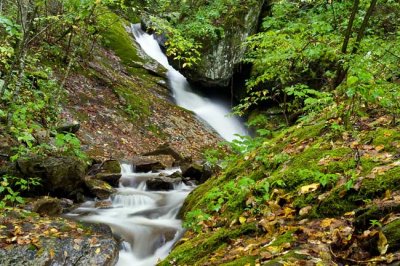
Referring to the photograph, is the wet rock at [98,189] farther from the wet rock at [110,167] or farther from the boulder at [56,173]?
the wet rock at [110,167]

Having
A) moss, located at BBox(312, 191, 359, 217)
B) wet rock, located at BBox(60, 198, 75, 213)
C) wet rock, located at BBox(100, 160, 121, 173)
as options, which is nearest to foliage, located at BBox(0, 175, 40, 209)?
wet rock, located at BBox(60, 198, 75, 213)

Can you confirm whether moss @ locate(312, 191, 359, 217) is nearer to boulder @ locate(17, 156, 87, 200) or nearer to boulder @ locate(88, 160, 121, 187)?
boulder @ locate(17, 156, 87, 200)

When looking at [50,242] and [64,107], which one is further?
[64,107]

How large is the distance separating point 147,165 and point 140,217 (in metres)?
3.23

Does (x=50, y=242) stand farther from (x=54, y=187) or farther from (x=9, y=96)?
(x=9, y=96)

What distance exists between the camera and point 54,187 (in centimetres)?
705

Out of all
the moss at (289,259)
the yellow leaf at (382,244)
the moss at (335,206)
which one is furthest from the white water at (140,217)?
the yellow leaf at (382,244)

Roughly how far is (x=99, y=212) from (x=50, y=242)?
2367 millimetres

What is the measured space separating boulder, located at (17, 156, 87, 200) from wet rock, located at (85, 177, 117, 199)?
0.22 meters

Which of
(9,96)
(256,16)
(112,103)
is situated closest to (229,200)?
(9,96)

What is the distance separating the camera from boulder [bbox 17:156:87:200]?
6.74 meters

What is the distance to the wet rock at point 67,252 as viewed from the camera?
423 cm

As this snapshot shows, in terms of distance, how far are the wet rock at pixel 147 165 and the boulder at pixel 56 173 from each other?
269 cm

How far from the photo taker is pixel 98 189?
305 inches
